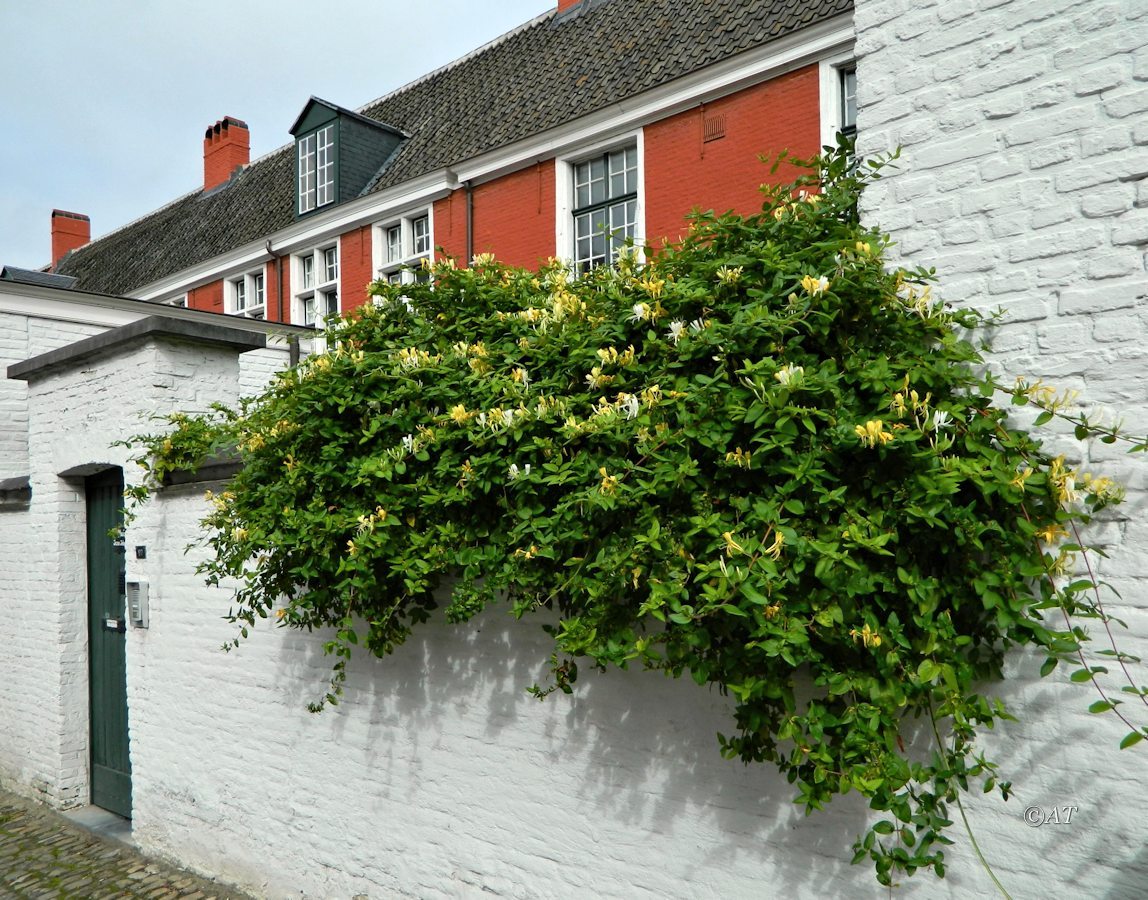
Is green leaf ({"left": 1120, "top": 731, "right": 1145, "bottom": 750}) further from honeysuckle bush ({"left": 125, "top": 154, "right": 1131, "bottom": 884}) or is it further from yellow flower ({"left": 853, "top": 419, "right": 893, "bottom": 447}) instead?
yellow flower ({"left": 853, "top": 419, "right": 893, "bottom": 447})

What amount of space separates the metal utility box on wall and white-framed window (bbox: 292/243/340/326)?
12289 mm

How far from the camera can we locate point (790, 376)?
8.76 ft

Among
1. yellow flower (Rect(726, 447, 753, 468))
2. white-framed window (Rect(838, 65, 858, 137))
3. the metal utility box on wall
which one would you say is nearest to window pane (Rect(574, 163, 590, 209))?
white-framed window (Rect(838, 65, 858, 137))

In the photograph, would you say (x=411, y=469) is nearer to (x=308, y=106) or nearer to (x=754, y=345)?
(x=754, y=345)

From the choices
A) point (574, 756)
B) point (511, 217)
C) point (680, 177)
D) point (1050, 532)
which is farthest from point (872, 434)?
point (511, 217)

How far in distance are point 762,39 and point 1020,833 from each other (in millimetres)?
10177

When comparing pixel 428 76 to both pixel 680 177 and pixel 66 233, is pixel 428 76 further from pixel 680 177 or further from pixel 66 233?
pixel 66 233

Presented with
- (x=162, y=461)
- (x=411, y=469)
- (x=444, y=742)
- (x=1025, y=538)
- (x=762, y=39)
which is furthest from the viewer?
(x=762, y=39)

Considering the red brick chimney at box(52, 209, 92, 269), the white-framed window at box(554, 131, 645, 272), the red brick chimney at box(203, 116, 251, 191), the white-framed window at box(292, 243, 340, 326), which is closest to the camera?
the white-framed window at box(554, 131, 645, 272)

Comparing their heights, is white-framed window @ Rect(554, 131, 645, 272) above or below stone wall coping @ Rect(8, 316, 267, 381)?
above

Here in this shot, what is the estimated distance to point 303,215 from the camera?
58.2 ft

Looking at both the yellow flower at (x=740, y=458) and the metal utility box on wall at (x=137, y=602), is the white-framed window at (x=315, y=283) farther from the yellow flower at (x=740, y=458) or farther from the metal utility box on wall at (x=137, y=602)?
the yellow flower at (x=740, y=458)

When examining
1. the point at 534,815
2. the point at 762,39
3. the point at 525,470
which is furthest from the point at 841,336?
the point at 762,39

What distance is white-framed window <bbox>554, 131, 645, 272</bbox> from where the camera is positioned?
12.7 metres
